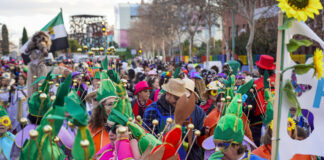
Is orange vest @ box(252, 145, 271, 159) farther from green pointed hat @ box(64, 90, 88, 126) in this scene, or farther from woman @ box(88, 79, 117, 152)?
green pointed hat @ box(64, 90, 88, 126)

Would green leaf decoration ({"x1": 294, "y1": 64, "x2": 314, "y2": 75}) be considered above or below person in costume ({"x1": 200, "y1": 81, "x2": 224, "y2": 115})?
above

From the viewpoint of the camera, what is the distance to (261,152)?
3895 millimetres

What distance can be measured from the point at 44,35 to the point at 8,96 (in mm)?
3402

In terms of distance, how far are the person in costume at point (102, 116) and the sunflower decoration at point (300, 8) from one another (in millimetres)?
2087

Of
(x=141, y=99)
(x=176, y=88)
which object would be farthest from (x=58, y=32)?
(x=176, y=88)

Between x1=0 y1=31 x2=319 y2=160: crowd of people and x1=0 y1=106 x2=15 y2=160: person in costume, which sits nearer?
x1=0 y1=31 x2=319 y2=160: crowd of people

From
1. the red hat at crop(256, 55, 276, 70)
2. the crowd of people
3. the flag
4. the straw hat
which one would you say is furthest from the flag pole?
the flag

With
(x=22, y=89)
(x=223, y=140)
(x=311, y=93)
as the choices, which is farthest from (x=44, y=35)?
(x=311, y=93)

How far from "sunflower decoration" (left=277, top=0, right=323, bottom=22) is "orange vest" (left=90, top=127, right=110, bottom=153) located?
7.40ft

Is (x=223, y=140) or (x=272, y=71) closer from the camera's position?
(x=223, y=140)

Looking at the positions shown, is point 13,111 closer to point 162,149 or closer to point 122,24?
point 162,149

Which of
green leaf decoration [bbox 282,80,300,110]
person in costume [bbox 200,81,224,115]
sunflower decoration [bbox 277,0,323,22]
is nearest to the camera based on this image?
sunflower decoration [bbox 277,0,323,22]

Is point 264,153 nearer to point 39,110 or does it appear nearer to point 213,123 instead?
point 213,123

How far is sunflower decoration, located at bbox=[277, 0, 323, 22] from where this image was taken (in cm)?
244
